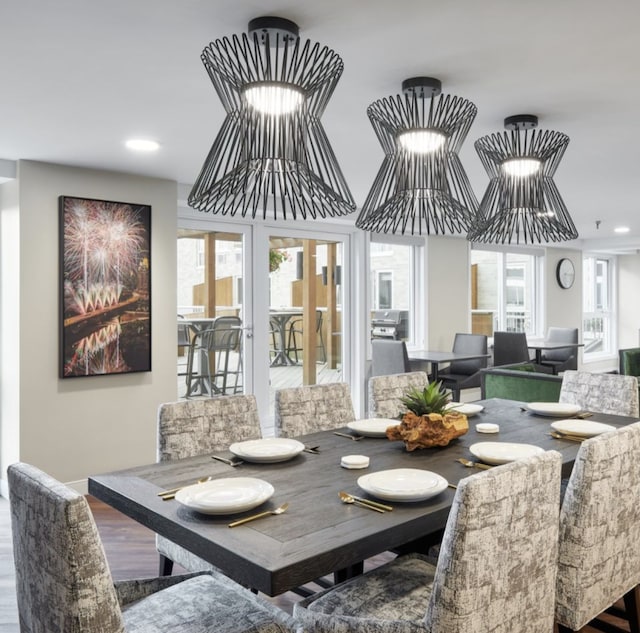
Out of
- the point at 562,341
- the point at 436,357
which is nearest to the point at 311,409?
the point at 436,357

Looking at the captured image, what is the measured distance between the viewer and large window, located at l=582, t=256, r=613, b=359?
424 inches

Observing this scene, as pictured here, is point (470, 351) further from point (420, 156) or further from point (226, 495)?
point (226, 495)

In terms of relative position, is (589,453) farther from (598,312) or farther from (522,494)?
(598,312)

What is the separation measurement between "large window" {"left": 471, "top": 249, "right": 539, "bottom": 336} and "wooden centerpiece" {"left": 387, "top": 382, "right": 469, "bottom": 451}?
235 inches

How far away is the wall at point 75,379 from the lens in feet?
12.9

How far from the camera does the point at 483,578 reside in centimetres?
154

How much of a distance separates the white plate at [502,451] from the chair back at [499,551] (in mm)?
464

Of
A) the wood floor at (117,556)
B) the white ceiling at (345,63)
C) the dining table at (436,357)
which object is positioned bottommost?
the wood floor at (117,556)

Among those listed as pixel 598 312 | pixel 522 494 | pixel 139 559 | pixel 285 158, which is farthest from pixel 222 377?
pixel 598 312

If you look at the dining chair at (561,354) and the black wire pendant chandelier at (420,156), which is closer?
the black wire pendant chandelier at (420,156)

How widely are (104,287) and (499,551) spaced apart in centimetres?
332

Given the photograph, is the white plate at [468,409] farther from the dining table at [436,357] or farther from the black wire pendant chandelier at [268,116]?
the dining table at [436,357]

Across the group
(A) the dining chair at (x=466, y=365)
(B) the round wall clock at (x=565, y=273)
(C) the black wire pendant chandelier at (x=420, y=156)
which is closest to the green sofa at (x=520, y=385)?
(A) the dining chair at (x=466, y=365)

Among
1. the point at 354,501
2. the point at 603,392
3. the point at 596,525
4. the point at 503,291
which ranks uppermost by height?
the point at 503,291
